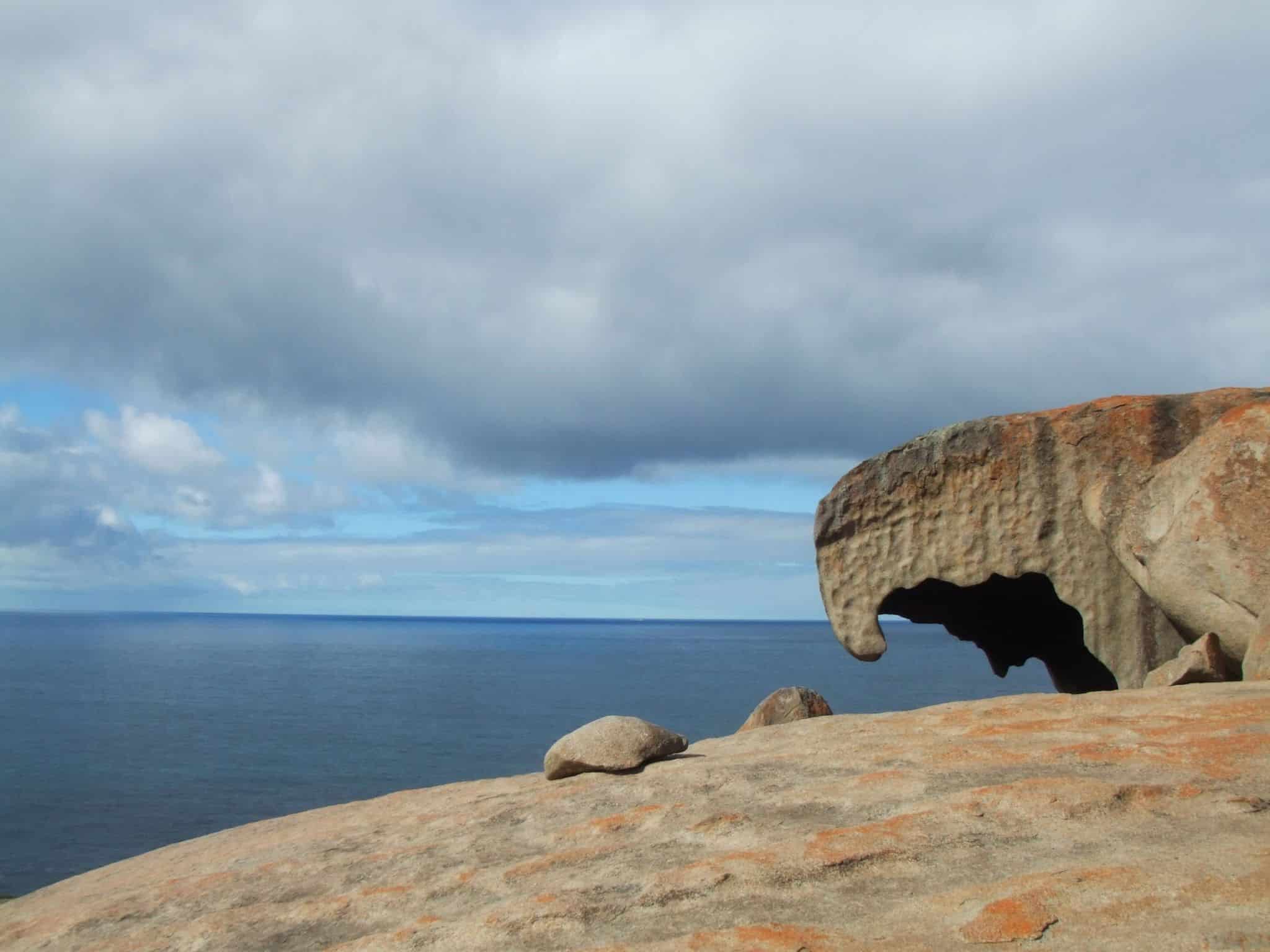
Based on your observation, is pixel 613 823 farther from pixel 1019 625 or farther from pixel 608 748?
pixel 1019 625

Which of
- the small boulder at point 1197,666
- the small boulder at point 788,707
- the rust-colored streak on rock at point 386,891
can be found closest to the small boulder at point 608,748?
the rust-colored streak on rock at point 386,891

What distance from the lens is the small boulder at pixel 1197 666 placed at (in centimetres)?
1151

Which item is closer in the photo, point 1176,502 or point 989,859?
point 989,859

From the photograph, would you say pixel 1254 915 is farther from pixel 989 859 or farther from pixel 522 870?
pixel 522 870

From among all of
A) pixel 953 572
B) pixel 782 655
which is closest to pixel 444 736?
pixel 953 572

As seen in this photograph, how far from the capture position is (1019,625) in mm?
19531

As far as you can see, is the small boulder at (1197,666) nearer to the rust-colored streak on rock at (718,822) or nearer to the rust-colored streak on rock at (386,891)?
the rust-colored streak on rock at (718,822)

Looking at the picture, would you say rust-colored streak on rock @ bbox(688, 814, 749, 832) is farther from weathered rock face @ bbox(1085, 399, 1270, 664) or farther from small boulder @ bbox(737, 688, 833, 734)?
small boulder @ bbox(737, 688, 833, 734)

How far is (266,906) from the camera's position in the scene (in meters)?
8.12

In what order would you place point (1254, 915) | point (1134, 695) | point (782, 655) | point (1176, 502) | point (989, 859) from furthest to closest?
1. point (782, 655)
2. point (1176, 502)
3. point (1134, 695)
4. point (989, 859)
5. point (1254, 915)

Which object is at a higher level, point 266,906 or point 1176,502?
point 1176,502

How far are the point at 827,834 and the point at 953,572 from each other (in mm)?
9027

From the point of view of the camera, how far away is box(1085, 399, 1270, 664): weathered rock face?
11680 millimetres

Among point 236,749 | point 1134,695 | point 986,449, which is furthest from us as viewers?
point 236,749
